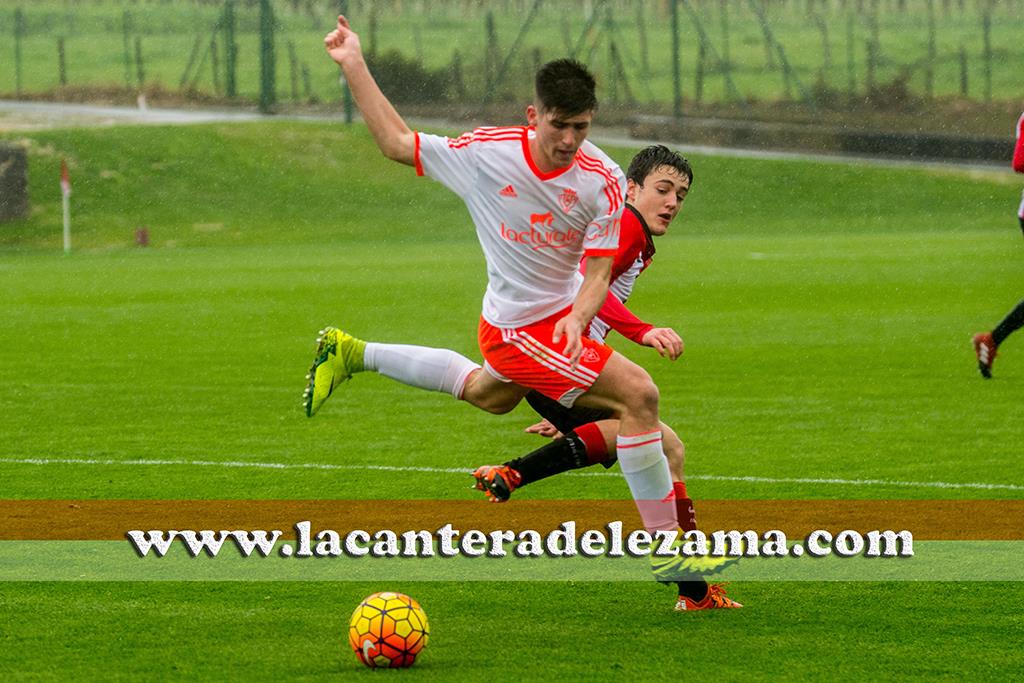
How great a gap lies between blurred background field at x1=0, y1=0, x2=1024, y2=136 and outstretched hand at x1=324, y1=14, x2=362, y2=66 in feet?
127

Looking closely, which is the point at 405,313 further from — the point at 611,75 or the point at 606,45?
the point at 606,45

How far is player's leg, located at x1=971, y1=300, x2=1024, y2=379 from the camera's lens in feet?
48.3

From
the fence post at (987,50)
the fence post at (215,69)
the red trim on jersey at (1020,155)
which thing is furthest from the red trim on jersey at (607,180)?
the fence post at (215,69)

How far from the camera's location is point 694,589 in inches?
Result: 282

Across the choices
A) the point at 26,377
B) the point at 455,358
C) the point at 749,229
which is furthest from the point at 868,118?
the point at 455,358

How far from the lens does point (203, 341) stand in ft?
61.7

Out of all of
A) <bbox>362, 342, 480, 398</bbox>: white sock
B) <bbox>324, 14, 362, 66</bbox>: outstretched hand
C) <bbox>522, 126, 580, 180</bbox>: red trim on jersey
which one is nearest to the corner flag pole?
<bbox>362, 342, 480, 398</bbox>: white sock

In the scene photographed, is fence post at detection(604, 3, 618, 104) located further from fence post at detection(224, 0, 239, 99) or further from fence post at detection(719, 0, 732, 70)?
fence post at detection(224, 0, 239, 99)

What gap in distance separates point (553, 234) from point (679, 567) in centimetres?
146

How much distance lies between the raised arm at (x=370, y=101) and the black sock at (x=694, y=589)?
6.64ft

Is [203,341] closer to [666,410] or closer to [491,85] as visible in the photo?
[666,410]

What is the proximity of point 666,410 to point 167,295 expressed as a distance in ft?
40.4

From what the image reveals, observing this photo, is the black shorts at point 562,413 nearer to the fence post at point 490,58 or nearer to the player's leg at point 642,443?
the player's leg at point 642,443

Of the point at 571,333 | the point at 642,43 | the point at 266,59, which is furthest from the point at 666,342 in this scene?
the point at 642,43
